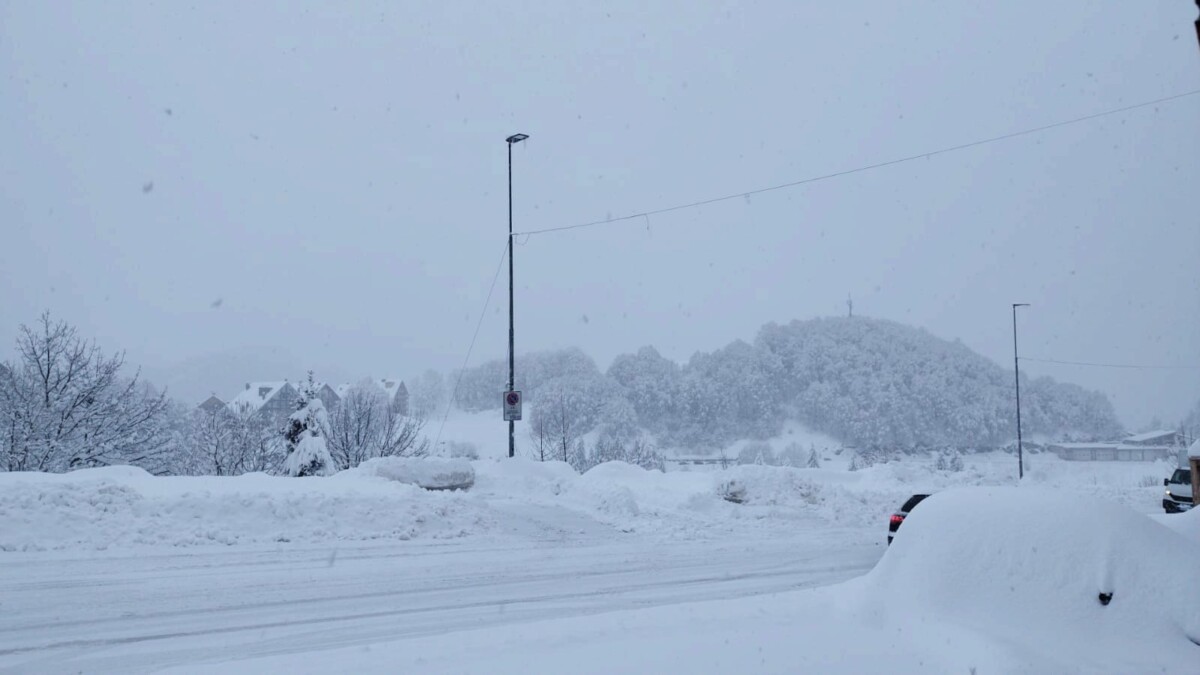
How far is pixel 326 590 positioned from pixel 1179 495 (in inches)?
856

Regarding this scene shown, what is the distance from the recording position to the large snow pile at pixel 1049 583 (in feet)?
18.0

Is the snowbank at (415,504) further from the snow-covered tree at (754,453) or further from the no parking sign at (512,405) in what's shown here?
Answer: the snow-covered tree at (754,453)

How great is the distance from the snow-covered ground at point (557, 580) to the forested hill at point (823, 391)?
68.9 m

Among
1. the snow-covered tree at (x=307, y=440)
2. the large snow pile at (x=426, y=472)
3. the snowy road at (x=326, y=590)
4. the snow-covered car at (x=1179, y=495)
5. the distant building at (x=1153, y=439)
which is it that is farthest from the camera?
the distant building at (x=1153, y=439)

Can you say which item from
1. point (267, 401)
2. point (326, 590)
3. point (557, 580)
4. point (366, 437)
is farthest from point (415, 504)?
point (267, 401)

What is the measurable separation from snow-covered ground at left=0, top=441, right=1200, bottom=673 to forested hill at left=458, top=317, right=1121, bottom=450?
68924mm

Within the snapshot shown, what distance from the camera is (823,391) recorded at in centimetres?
10419

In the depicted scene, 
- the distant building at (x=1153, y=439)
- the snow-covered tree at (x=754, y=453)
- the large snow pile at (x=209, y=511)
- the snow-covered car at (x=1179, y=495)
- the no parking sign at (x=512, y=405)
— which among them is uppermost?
the no parking sign at (x=512, y=405)

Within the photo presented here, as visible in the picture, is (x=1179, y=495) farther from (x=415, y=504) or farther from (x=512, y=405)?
(x=415, y=504)

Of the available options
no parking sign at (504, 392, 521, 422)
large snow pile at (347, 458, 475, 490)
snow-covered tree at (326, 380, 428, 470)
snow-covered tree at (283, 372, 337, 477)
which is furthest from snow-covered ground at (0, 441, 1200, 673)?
snow-covered tree at (326, 380, 428, 470)

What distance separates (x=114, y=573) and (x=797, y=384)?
103 meters

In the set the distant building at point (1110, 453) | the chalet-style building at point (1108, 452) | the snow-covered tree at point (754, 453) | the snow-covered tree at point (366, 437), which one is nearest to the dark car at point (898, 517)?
the snow-covered tree at point (366, 437)

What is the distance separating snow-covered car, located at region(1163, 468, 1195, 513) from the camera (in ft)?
70.2

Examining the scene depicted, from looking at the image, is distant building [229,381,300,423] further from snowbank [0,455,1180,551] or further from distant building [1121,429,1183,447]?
distant building [1121,429,1183,447]
